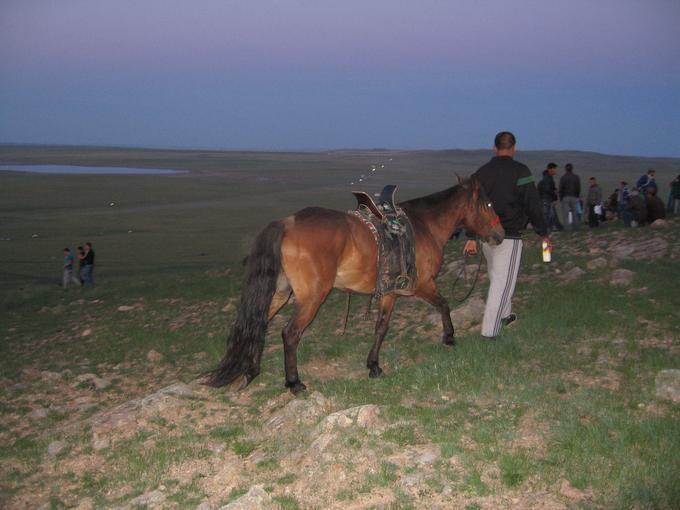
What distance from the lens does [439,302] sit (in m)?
8.76

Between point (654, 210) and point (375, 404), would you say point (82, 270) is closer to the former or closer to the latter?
point (375, 404)

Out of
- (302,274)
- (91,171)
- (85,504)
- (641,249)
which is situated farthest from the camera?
(91,171)

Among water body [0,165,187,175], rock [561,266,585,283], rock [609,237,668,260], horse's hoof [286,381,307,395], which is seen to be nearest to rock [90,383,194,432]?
horse's hoof [286,381,307,395]

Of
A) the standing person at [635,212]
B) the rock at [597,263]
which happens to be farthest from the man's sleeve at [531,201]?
the standing person at [635,212]

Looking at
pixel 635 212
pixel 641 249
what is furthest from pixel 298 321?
pixel 635 212

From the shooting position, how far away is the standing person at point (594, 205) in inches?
720

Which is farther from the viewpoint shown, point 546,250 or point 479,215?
point 546,250

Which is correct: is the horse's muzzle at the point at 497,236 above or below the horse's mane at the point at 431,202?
below

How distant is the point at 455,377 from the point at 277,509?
2.91 m

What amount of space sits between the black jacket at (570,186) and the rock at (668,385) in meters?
12.1

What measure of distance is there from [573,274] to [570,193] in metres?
7.56

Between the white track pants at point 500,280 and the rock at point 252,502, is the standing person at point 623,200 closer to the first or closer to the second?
the white track pants at point 500,280

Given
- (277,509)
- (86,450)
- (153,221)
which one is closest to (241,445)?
(277,509)

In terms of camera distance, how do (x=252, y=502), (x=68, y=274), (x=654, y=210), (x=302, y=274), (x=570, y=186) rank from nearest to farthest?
(x=252, y=502)
(x=302, y=274)
(x=654, y=210)
(x=570, y=186)
(x=68, y=274)
